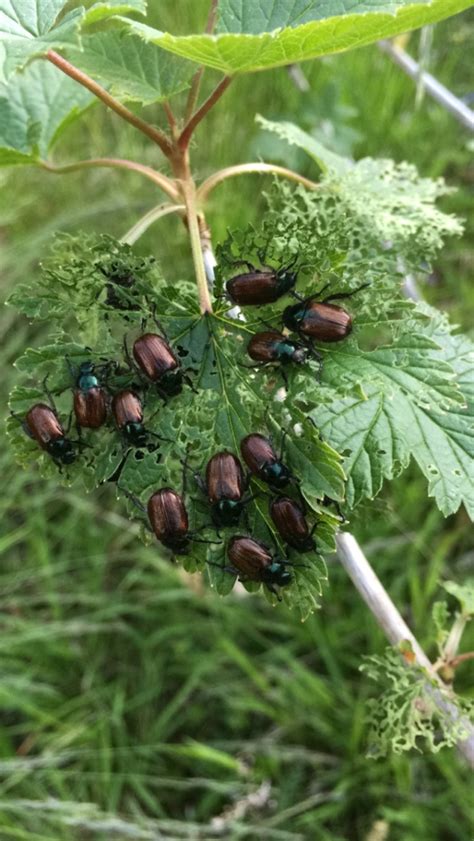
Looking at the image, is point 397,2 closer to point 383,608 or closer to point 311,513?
point 311,513

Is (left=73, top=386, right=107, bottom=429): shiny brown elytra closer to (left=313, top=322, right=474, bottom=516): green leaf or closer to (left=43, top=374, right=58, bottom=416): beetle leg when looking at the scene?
(left=43, top=374, right=58, bottom=416): beetle leg

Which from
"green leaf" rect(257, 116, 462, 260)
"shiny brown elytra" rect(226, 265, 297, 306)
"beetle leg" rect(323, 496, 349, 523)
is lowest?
"beetle leg" rect(323, 496, 349, 523)

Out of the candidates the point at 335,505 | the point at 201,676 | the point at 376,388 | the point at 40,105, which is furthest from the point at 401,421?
the point at 201,676

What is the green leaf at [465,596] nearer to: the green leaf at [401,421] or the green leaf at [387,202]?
the green leaf at [401,421]

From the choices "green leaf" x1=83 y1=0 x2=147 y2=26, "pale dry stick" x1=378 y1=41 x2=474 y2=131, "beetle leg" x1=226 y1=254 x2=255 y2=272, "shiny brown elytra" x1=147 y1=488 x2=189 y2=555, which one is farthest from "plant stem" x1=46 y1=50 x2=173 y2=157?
"pale dry stick" x1=378 y1=41 x2=474 y2=131

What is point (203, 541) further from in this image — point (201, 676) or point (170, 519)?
point (201, 676)

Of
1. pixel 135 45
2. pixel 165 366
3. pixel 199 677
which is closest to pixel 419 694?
pixel 165 366
